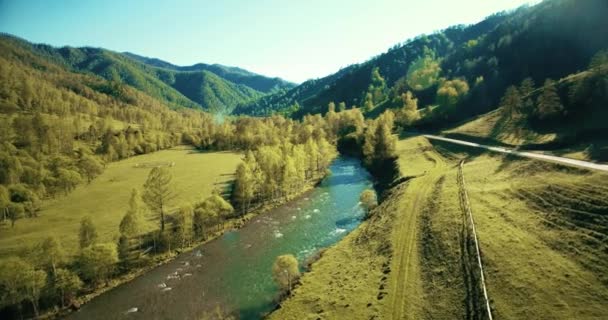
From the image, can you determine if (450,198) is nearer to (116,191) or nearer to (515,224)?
(515,224)

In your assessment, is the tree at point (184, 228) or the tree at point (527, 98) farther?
the tree at point (527, 98)

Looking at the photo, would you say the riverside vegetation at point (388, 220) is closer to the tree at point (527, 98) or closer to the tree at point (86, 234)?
the tree at point (86, 234)

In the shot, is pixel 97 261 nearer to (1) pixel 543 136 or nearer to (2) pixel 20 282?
(2) pixel 20 282

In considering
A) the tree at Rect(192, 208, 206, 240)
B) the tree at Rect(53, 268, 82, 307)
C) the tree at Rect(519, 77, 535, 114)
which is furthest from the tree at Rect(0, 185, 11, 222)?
the tree at Rect(519, 77, 535, 114)

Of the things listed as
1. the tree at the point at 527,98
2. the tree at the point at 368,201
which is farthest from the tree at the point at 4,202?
the tree at the point at 527,98

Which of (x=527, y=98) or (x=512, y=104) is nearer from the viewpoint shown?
(x=512, y=104)

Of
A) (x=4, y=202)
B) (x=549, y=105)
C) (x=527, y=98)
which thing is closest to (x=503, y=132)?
(x=549, y=105)

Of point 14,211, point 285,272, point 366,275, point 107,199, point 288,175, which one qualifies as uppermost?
point 288,175
